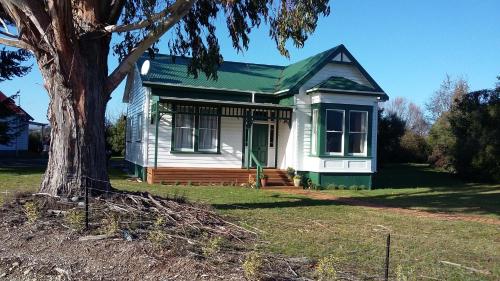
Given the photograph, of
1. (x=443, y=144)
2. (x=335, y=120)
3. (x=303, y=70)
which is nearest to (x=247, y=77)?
(x=303, y=70)

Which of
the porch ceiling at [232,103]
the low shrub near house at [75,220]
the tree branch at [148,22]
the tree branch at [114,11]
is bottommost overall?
the low shrub near house at [75,220]

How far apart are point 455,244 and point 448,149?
20.0m

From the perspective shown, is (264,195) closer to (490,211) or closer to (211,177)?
(211,177)

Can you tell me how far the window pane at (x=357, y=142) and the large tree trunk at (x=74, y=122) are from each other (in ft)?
43.8

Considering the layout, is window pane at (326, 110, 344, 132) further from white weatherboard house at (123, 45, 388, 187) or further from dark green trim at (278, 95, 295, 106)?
dark green trim at (278, 95, 295, 106)

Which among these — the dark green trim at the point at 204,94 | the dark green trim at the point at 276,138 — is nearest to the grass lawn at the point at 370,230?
the dark green trim at the point at 204,94

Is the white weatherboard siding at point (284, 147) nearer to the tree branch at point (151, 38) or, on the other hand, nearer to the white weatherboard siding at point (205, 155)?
the white weatherboard siding at point (205, 155)

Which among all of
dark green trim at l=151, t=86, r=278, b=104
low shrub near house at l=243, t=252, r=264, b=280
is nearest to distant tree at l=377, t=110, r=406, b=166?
dark green trim at l=151, t=86, r=278, b=104

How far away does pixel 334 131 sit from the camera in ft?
69.5

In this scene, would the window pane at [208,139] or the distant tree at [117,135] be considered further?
the distant tree at [117,135]

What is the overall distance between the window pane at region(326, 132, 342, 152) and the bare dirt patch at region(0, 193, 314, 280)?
12504 millimetres

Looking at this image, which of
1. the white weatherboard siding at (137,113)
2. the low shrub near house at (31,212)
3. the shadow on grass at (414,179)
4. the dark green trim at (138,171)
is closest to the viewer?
the low shrub near house at (31,212)

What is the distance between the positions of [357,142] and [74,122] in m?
14.2

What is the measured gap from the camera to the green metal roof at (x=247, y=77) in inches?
840
